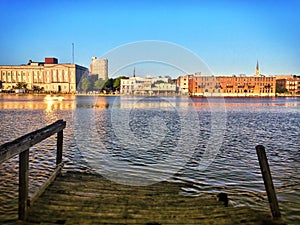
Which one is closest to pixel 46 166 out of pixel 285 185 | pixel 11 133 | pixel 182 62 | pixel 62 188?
pixel 62 188

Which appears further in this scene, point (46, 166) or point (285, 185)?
point (46, 166)

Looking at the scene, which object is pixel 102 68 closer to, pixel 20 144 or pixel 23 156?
pixel 23 156

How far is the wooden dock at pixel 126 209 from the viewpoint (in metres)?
6.64

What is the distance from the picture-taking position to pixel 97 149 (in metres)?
18.1

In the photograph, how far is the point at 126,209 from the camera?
720 centimetres

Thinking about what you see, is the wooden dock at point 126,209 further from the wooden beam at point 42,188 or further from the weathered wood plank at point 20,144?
the weathered wood plank at point 20,144

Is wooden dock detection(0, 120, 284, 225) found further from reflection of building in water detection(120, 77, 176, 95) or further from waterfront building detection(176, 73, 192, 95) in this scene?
reflection of building in water detection(120, 77, 176, 95)

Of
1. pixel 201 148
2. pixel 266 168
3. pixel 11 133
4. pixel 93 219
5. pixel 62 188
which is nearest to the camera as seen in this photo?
pixel 93 219

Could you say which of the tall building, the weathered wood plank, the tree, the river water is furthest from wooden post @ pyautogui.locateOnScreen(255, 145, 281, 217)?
the tree

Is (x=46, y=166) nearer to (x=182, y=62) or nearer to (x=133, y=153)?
(x=133, y=153)

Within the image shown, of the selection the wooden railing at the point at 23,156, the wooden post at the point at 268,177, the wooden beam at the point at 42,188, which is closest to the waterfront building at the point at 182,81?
the wooden beam at the point at 42,188

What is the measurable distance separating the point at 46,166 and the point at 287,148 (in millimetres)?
13459

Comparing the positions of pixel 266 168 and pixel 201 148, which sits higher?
pixel 266 168

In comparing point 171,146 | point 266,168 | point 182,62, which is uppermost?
point 182,62
